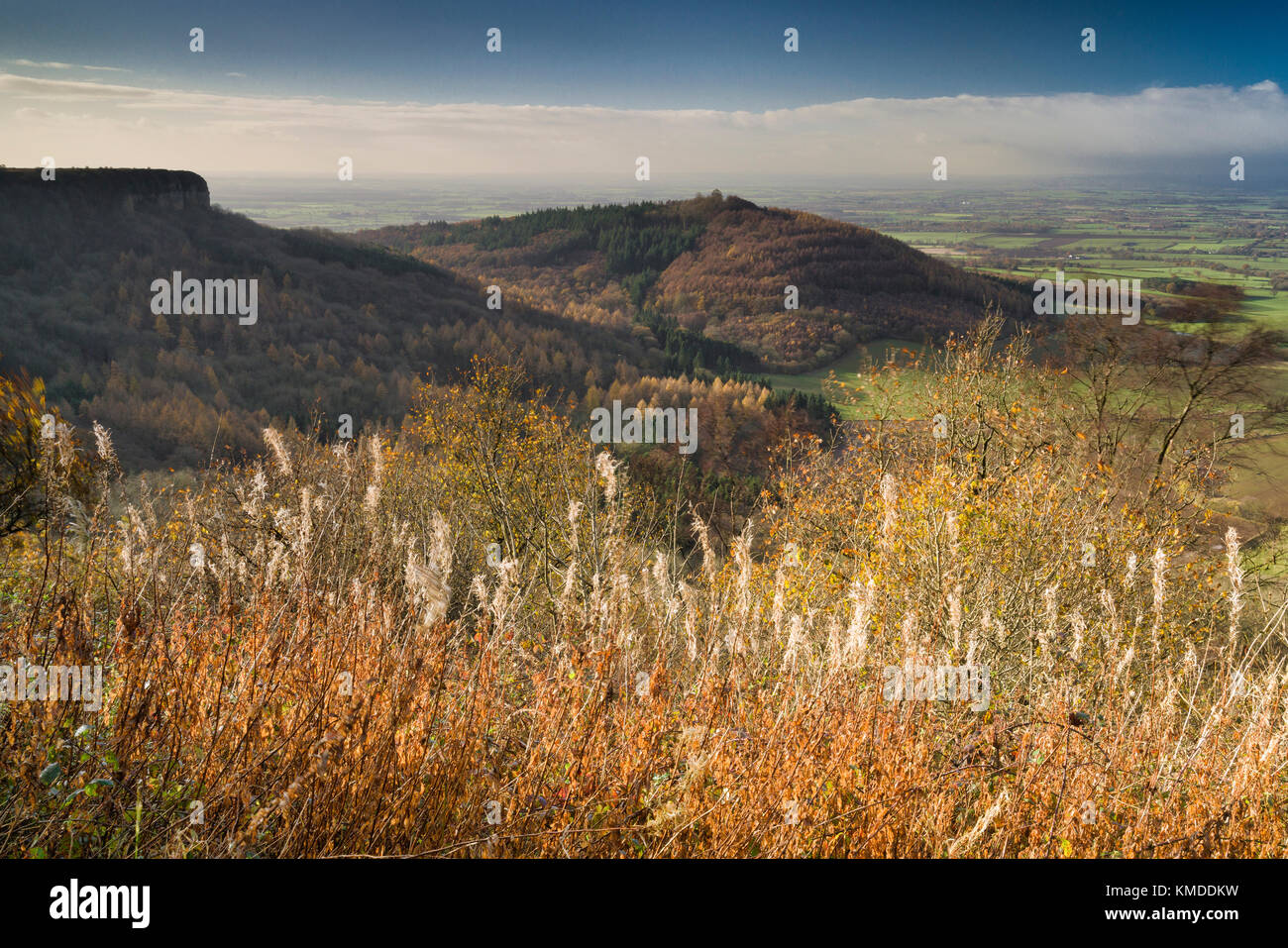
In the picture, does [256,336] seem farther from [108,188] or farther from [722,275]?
[722,275]

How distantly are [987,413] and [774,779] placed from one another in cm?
1417

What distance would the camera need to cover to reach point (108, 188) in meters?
77.1

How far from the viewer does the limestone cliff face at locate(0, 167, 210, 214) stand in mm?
70500

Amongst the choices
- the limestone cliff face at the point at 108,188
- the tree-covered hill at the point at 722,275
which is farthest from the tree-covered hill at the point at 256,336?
the tree-covered hill at the point at 722,275

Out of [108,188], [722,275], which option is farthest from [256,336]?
[722,275]

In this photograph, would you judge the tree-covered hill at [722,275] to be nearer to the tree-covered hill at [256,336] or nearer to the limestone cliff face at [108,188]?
the tree-covered hill at [256,336]

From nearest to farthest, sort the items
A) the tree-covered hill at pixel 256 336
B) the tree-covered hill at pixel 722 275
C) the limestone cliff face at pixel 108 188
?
the tree-covered hill at pixel 256 336, the limestone cliff face at pixel 108 188, the tree-covered hill at pixel 722 275

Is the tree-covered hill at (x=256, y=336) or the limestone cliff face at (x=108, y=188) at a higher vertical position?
the limestone cliff face at (x=108, y=188)

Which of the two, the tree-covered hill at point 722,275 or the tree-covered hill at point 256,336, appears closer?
the tree-covered hill at point 256,336

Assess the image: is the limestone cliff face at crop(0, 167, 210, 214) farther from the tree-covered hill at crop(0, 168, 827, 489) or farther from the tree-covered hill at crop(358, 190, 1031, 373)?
the tree-covered hill at crop(358, 190, 1031, 373)

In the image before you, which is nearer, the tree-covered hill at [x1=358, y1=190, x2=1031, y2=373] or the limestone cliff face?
the limestone cliff face

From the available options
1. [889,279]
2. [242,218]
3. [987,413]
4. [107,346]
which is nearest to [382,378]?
[107,346]

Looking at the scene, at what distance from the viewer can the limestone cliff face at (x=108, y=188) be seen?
70500mm

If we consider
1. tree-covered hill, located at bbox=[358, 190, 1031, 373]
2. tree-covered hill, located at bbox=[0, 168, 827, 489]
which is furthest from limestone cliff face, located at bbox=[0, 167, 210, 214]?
tree-covered hill, located at bbox=[358, 190, 1031, 373]
